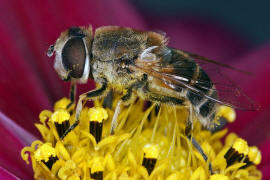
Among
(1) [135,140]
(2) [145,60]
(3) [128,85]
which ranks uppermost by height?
(2) [145,60]

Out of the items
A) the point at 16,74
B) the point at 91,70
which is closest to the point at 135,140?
the point at 91,70

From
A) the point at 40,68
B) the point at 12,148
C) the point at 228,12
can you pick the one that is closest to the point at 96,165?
the point at 12,148

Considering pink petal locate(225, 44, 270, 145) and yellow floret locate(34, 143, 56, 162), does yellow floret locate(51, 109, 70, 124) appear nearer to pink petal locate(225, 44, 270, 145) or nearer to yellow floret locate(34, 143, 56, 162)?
yellow floret locate(34, 143, 56, 162)

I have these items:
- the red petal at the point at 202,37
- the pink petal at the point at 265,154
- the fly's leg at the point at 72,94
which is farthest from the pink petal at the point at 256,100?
the fly's leg at the point at 72,94

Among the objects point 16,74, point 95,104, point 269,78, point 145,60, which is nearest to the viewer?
point 145,60

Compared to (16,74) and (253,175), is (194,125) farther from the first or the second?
(16,74)

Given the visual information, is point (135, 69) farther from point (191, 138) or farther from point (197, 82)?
point (191, 138)

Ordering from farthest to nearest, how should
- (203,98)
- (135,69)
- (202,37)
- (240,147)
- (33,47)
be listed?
(202,37) → (33,47) → (240,147) → (203,98) → (135,69)

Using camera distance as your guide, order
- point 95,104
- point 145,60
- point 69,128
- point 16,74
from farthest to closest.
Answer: point 16,74, point 95,104, point 69,128, point 145,60
